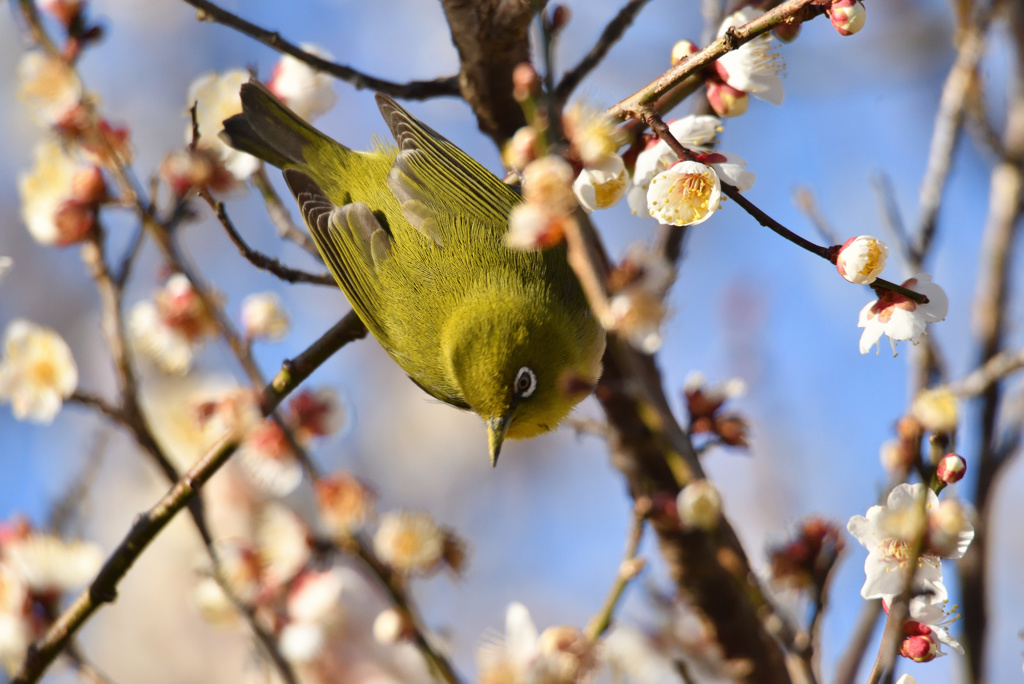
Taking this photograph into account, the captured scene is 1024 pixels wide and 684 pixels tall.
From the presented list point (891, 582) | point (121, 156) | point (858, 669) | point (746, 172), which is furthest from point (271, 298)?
point (858, 669)

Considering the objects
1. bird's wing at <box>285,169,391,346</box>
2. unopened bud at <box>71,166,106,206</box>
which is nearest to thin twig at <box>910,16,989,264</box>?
bird's wing at <box>285,169,391,346</box>

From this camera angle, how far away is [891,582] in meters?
1.76

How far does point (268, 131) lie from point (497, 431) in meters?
1.46

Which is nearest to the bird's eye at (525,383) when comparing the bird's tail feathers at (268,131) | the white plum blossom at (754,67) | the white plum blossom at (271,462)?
the white plum blossom at (271,462)

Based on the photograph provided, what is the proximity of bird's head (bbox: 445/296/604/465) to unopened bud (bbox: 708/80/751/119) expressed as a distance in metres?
1.13

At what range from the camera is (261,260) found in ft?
8.55

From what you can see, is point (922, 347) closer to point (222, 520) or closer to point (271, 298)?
point (271, 298)

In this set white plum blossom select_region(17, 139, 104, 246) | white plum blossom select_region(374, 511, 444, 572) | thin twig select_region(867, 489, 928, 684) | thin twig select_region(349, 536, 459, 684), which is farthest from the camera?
white plum blossom select_region(17, 139, 104, 246)

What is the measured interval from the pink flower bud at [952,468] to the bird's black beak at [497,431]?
1.62m

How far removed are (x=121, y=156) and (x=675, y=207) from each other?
1764mm

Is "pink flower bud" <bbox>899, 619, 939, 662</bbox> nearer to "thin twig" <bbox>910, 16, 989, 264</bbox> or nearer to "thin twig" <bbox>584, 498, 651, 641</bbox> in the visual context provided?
"thin twig" <bbox>584, 498, 651, 641</bbox>

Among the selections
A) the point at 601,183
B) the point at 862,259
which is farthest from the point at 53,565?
the point at 862,259

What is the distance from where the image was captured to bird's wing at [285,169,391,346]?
10.9 ft

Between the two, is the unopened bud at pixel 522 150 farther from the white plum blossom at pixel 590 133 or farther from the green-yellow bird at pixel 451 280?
the green-yellow bird at pixel 451 280
